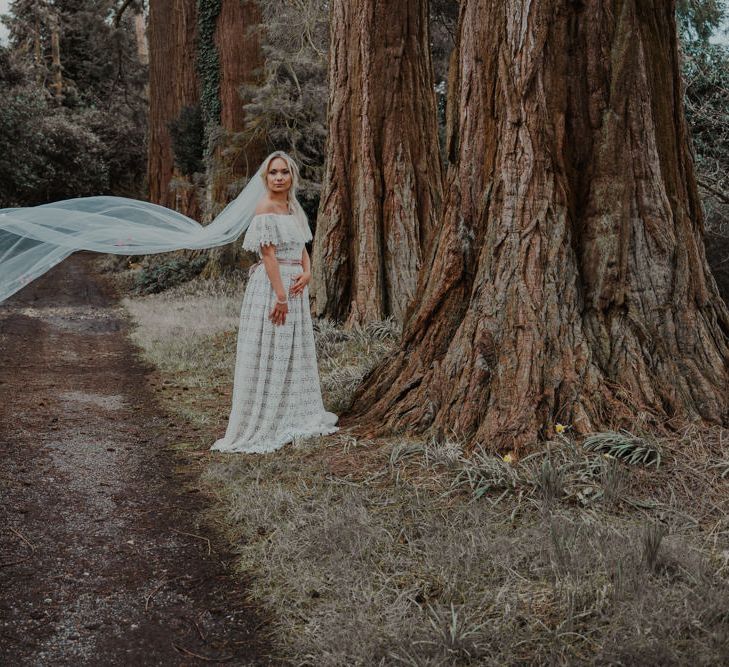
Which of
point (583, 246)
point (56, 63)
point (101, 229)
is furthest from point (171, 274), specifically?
point (56, 63)

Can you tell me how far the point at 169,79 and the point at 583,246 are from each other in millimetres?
16024

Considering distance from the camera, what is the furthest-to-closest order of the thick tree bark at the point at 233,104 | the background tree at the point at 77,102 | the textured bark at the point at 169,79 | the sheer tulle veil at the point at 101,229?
the background tree at the point at 77,102, the textured bark at the point at 169,79, the thick tree bark at the point at 233,104, the sheer tulle veil at the point at 101,229

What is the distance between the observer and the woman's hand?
5949 millimetres

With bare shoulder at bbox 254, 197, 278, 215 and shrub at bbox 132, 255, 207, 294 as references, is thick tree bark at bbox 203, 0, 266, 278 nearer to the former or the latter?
shrub at bbox 132, 255, 207, 294

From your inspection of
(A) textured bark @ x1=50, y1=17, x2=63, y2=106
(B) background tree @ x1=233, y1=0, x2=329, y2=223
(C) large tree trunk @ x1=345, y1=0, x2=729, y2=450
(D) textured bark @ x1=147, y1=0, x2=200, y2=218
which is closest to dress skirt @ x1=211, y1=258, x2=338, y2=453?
(C) large tree trunk @ x1=345, y1=0, x2=729, y2=450

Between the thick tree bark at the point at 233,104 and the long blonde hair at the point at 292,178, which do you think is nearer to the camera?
the long blonde hair at the point at 292,178

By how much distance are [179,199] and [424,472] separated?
15.2 metres

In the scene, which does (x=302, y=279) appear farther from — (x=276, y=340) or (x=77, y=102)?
(x=77, y=102)

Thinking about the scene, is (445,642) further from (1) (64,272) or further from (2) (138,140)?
(2) (138,140)

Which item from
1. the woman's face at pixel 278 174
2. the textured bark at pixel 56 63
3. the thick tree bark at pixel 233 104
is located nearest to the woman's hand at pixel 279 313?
the woman's face at pixel 278 174

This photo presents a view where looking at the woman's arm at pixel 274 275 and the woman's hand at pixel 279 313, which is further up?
the woman's arm at pixel 274 275

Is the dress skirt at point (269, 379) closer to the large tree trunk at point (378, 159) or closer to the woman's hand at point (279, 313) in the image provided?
the woman's hand at point (279, 313)

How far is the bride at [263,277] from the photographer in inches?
229

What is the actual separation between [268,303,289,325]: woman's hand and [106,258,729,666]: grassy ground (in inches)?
36.8
